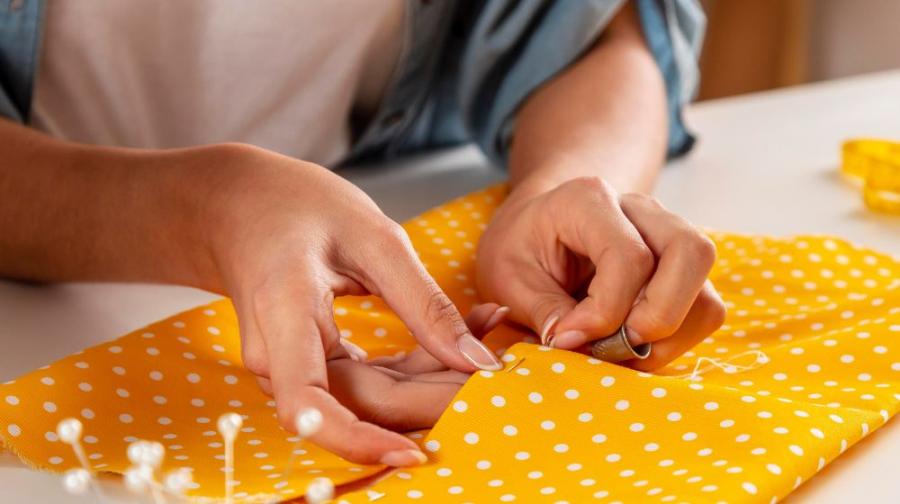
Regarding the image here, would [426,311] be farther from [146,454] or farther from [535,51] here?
[535,51]

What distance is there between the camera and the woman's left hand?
556 mm

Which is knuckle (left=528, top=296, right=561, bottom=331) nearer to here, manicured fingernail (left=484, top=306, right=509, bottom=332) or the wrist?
manicured fingernail (left=484, top=306, right=509, bottom=332)

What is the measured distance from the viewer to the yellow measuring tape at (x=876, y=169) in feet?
2.88

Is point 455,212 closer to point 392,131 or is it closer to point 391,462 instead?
point 392,131

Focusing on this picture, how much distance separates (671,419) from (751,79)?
6.00 ft

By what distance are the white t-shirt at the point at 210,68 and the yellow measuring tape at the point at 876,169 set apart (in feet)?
1.28

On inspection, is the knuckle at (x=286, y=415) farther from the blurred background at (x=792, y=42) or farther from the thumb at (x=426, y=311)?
the blurred background at (x=792, y=42)

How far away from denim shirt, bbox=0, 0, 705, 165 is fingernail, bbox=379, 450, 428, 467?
47cm

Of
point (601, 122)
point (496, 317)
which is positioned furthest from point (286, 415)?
point (601, 122)

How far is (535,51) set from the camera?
92 cm

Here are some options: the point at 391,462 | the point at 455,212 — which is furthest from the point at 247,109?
the point at 391,462

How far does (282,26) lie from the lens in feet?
2.87

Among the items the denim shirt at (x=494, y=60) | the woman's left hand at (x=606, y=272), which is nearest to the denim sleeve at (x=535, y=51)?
the denim shirt at (x=494, y=60)

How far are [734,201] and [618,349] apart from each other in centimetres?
39
